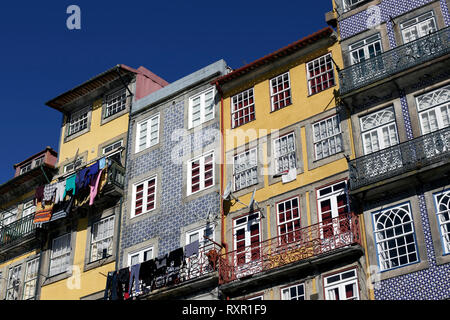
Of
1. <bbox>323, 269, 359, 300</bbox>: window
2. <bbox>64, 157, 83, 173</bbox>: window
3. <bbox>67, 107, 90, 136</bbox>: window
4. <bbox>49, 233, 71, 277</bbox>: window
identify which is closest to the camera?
<bbox>323, 269, 359, 300</bbox>: window

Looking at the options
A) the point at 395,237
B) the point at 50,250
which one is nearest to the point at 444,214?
the point at 395,237

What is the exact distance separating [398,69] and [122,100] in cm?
1376

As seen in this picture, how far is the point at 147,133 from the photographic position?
97.7 ft

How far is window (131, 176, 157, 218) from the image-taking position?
2780 centimetres

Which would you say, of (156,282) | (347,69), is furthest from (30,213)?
(347,69)

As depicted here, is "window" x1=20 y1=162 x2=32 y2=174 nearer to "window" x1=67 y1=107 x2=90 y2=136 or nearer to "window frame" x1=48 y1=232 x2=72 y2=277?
"window" x1=67 y1=107 x2=90 y2=136

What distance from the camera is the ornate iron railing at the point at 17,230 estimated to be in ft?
103

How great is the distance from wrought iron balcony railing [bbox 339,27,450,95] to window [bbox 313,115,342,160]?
47.1 inches

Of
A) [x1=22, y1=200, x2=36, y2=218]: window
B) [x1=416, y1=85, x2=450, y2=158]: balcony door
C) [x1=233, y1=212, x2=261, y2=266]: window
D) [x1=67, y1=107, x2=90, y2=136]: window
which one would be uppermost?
[x1=67, y1=107, x2=90, y2=136]: window

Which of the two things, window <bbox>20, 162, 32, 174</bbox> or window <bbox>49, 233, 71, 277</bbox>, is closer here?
window <bbox>49, 233, 71, 277</bbox>

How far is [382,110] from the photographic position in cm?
2295

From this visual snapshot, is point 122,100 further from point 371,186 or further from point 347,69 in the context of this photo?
point 371,186

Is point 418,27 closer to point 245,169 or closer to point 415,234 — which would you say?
point 415,234

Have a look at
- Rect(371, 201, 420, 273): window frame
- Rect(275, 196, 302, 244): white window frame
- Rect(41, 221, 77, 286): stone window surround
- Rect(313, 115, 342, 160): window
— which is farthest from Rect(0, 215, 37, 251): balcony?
Rect(371, 201, 420, 273): window frame
